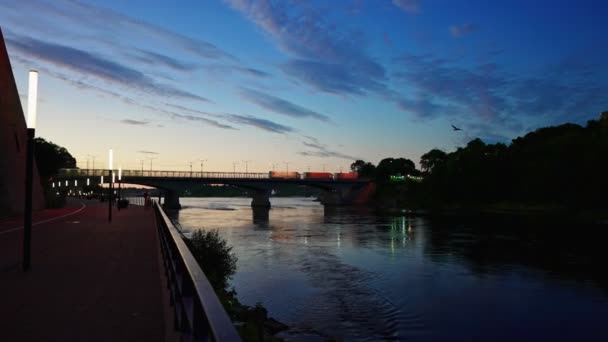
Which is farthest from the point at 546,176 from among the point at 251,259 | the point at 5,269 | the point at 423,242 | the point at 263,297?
the point at 5,269

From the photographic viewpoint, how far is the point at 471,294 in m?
22.2

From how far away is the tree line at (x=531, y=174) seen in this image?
78.5m

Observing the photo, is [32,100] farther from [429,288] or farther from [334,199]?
[334,199]

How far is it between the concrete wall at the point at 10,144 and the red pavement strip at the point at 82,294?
20011mm

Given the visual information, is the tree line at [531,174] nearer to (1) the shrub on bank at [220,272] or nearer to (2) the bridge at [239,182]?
(2) the bridge at [239,182]

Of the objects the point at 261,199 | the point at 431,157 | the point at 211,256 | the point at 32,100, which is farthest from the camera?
the point at 431,157

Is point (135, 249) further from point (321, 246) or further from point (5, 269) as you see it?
point (321, 246)

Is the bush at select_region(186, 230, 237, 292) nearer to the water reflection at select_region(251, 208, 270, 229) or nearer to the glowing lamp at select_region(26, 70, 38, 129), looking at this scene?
the glowing lamp at select_region(26, 70, 38, 129)

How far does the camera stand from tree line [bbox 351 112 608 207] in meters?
78.5

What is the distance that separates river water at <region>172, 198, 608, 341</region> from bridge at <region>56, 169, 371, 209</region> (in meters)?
68.1

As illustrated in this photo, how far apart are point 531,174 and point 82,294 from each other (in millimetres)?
93835

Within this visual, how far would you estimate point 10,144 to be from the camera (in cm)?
3716

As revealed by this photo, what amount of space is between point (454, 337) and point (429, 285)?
8362 millimetres

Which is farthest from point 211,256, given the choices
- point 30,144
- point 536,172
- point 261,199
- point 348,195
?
point 348,195
